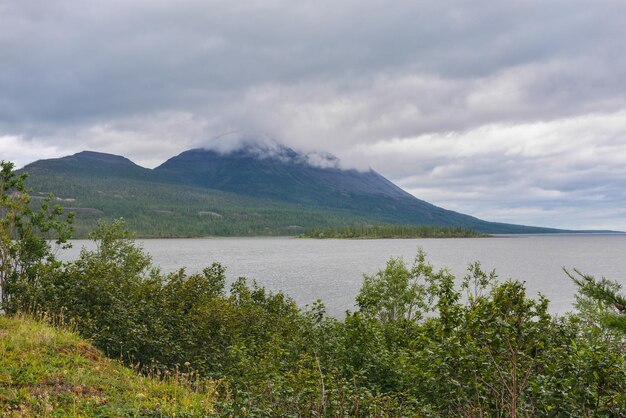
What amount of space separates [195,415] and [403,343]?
53.4 ft

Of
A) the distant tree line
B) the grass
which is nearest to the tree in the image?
the distant tree line

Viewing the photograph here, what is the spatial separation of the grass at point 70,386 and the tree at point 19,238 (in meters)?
8.90

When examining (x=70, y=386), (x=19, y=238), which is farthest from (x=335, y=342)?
(x=19, y=238)

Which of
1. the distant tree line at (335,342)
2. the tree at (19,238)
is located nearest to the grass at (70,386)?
the distant tree line at (335,342)

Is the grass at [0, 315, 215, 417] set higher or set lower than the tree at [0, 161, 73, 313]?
lower

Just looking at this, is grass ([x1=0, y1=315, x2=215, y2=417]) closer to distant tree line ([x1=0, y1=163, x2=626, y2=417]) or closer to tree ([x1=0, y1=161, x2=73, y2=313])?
distant tree line ([x1=0, y1=163, x2=626, y2=417])

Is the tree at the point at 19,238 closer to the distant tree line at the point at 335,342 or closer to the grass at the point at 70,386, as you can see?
the distant tree line at the point at 335,342

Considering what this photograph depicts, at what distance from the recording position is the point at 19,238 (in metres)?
26.2

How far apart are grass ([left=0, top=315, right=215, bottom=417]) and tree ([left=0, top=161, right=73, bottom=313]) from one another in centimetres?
890

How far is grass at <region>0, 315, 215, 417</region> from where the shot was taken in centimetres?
A: 1043

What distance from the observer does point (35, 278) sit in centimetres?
2484

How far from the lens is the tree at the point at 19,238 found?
2378cm

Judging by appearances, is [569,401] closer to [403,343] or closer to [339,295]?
[403,343]

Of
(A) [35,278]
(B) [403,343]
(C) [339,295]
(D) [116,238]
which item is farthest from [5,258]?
(C) [339,295]
